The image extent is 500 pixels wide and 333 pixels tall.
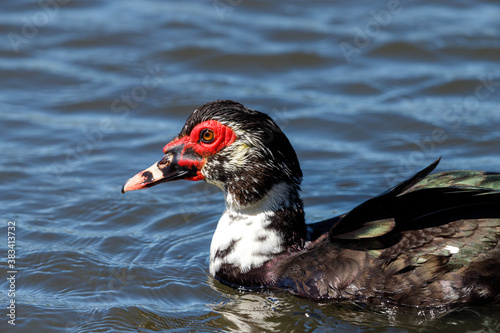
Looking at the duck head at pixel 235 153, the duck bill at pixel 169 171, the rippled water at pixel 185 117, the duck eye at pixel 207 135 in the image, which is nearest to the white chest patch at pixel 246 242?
the duck head at pixel 235 153

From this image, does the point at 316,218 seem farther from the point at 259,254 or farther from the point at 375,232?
the point at 375,232

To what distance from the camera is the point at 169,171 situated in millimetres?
6586

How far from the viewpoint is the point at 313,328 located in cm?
605

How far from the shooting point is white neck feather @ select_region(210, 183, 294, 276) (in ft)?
21.0

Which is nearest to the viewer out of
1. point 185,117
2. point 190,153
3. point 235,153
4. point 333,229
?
point 333,229

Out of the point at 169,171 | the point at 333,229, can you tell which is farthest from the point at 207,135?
the point at 333,229

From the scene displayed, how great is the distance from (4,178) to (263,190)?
3.82 metres

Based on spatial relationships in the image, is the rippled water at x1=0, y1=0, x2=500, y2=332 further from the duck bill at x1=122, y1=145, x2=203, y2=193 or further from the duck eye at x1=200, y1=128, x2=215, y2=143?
the duck eye at x1=200, y1=128, x2=215, y2=143

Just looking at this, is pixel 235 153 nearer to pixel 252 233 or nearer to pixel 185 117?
pixel 252 233

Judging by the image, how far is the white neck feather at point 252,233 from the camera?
639cm

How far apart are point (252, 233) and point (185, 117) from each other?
4.38 metres

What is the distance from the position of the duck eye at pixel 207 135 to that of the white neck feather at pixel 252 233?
1.63 ft

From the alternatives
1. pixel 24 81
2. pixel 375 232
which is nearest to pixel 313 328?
pixel 375 232

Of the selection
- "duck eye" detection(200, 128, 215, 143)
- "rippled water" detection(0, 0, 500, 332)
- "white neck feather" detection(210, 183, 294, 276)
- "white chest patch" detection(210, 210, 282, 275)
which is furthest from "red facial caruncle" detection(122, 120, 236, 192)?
"rippled water" detection(0, 0, 500, 332)
